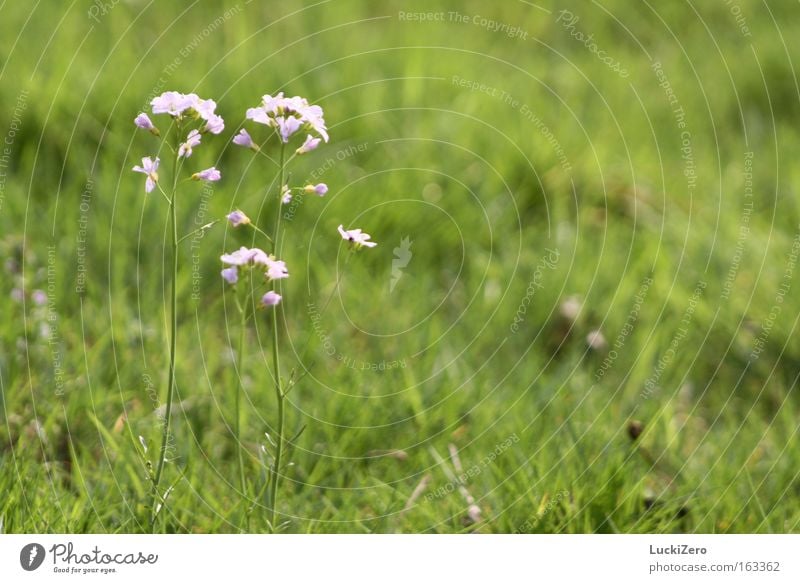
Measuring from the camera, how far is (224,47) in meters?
2.65

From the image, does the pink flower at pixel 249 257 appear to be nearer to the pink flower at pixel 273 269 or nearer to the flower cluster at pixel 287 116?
the pink flower at pixel 273 269

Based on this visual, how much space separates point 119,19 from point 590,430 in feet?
5.41

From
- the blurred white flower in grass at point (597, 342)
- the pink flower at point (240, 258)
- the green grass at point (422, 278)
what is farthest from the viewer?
the blurred white flower in grass at point (597, 342)

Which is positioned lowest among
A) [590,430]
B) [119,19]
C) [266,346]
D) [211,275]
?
[590,430]

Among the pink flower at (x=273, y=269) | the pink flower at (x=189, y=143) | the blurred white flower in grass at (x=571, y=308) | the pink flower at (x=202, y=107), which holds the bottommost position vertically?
the blurred white flower in grass at (x=571, y=308)

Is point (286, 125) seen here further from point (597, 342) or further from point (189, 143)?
point (597, 342)

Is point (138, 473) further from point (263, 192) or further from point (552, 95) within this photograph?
point (552, 95)
